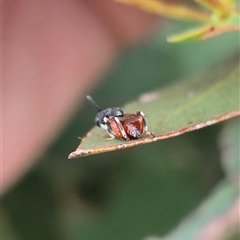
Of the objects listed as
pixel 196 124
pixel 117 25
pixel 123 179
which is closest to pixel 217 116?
pixel 196 124

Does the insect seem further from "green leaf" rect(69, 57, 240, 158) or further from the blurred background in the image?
the blurred background

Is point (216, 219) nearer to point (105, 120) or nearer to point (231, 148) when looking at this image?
point (231, 148)

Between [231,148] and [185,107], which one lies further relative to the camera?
[231,148]

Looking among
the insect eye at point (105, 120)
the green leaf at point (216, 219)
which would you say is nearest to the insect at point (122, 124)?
the insect eye at point (105, 120)

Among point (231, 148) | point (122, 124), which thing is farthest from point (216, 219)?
point (122, 124)

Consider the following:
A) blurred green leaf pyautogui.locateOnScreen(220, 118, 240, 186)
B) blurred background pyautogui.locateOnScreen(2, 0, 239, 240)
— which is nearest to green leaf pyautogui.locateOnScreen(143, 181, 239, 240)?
blurred green leaf pyautogui.locateOnScreen(220, 118, 240, 186)

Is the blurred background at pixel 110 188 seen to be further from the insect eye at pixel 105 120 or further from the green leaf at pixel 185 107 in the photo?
the insect eye at pixel 105 120

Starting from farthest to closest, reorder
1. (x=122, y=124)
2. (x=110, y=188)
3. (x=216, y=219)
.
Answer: (x=110, y=188) < (x=216, y=219) < (x=122, y=124)
